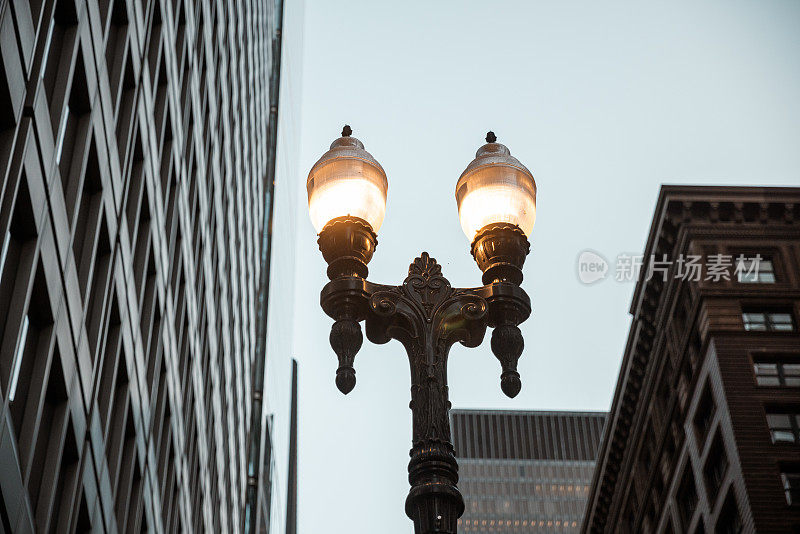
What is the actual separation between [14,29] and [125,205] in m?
10.9

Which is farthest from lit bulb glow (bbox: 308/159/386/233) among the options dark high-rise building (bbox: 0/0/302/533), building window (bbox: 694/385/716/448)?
building window (bbox: 694/385/716/448)

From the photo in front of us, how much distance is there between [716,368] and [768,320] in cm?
580

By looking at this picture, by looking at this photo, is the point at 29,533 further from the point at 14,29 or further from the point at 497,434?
the point at 497,434

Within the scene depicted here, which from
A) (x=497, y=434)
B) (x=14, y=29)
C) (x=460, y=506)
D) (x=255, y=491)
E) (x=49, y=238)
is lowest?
(x=460, y=506)

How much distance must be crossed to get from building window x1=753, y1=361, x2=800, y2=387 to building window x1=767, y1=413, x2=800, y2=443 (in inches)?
79.0

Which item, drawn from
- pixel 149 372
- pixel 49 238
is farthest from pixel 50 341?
pixel 149 372

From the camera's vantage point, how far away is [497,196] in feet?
34.6

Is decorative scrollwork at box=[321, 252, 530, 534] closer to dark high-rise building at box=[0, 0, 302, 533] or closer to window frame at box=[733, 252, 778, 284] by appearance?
dark high-rise building at box=[0, 0, 302, 533]

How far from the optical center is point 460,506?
8477mm

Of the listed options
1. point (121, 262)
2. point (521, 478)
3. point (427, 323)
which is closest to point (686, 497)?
point (121, 262)

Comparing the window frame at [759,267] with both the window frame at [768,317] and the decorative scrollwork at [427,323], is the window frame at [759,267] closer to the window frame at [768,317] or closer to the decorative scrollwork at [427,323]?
the window frame at [768,317]

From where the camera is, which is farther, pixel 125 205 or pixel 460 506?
pixel 125 205

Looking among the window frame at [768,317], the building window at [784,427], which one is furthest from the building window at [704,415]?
the window frame at [768,317]

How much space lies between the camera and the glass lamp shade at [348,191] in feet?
33.8
